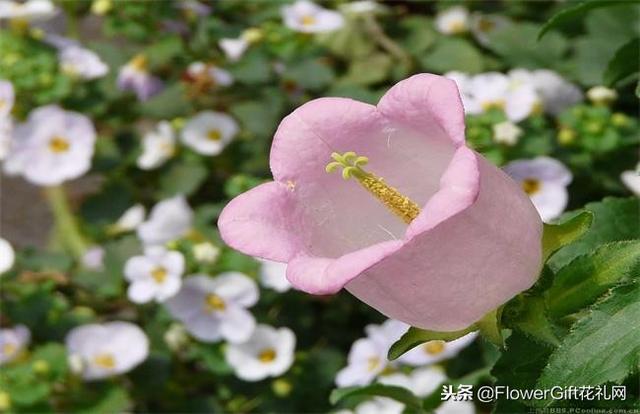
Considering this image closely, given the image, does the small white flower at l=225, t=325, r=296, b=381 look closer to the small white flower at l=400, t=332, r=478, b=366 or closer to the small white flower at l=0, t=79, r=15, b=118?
the small white flower at l=400, t=332, r=478, b=366

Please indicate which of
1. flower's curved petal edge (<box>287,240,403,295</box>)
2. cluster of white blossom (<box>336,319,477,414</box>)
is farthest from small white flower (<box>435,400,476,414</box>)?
flower's curved petal edge (<box>287,240,403,295</box>)

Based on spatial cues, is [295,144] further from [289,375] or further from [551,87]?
[551,87]

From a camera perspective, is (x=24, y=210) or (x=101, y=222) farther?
(x=24, y=210)

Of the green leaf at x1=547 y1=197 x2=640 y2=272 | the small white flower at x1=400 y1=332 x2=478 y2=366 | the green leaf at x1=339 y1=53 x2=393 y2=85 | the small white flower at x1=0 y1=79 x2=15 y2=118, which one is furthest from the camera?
the green leaf at x1=339 y1=53 x2=393 y2=85

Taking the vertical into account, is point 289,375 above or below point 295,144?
below

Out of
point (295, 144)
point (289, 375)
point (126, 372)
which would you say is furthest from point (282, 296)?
point (295, 144)

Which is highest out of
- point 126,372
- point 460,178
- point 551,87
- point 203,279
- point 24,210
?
point 460,178

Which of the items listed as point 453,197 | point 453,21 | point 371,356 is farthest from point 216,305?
point 453,197

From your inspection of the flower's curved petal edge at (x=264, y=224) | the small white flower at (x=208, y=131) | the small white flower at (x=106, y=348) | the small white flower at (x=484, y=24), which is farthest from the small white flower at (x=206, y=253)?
the flower's curved petal edge at (x=264, y=224)
